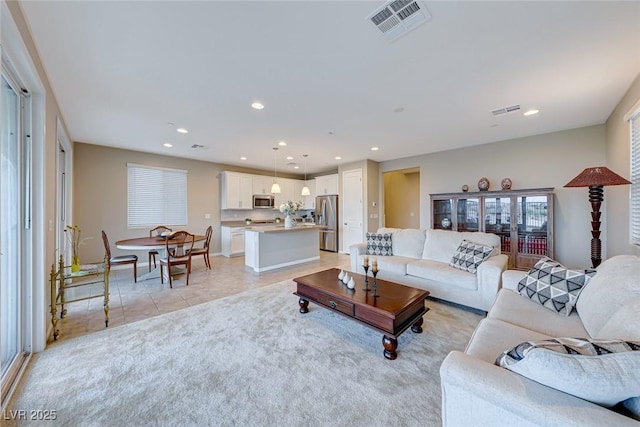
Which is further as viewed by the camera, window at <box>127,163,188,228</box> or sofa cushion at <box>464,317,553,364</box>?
window at <box>127,163,188,228</box>

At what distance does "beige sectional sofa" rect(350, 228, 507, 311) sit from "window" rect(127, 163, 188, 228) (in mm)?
4571

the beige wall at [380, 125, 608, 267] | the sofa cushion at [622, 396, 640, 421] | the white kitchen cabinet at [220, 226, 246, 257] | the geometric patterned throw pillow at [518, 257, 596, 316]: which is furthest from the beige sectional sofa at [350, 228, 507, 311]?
the white kitchen cabinet at [220, 226, 246, 257]

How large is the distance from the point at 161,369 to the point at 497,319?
2.65 metres

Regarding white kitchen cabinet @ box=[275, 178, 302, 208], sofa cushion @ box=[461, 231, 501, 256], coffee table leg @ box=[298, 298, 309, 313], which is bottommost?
coffee table leg @ box=[298, 298, 309, 313]

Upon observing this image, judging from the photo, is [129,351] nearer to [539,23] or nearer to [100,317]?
[100,317]

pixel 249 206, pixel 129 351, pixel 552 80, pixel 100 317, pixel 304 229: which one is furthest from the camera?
pixel 249 206

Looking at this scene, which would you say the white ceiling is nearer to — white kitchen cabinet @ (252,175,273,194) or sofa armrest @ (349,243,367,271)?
sofa armrest @ (349,243,367,271)

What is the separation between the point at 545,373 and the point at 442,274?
234 cm

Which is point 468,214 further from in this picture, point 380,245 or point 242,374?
point 242,374

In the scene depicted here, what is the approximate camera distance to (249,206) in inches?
277

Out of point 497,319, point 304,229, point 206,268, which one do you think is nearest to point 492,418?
point 497,319

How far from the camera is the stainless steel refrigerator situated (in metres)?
7.18

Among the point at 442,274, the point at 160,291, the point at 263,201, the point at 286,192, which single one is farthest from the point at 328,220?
the point at 160,291

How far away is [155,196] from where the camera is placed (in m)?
5.65
